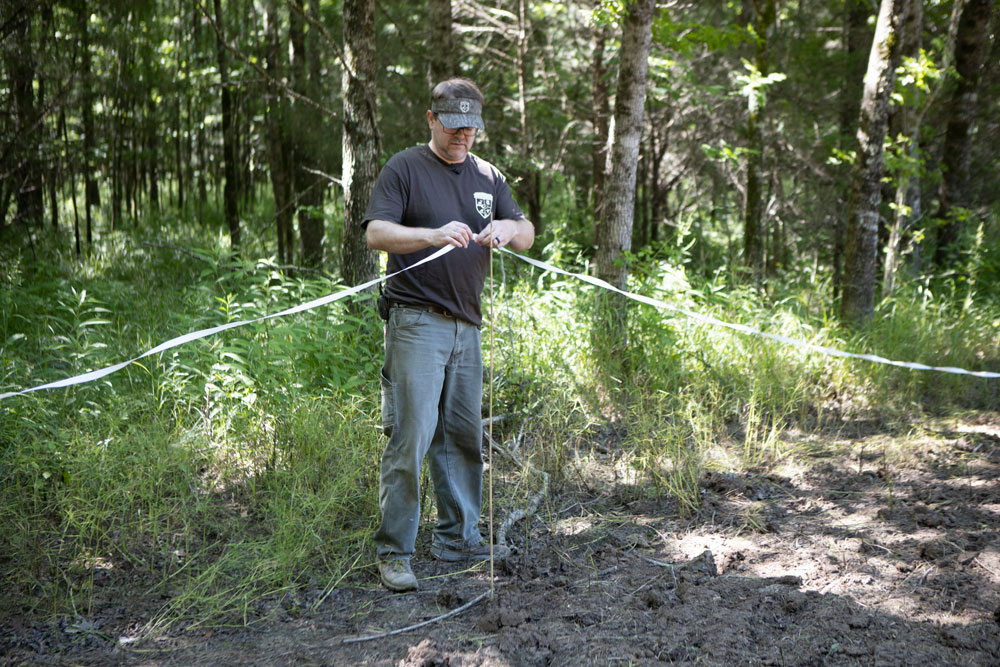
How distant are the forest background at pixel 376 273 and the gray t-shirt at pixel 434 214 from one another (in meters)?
0.45

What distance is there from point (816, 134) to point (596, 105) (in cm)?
542

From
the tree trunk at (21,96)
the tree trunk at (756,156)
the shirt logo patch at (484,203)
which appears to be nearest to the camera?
the shirt logo patch at (484,203)

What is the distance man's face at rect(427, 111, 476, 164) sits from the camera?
3.53m

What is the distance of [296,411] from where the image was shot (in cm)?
460

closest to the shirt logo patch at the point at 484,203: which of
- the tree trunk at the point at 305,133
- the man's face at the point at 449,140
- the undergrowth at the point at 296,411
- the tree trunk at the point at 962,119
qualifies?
the man's face at the point at 449,140

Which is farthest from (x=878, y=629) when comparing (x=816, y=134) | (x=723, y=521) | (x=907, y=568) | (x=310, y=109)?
(x=816, y=134)

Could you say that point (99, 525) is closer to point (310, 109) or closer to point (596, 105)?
point (310, 109)

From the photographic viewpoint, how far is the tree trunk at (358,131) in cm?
618

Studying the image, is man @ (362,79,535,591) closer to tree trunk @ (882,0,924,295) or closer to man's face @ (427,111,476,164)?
man's face @ (427,111,476,164)

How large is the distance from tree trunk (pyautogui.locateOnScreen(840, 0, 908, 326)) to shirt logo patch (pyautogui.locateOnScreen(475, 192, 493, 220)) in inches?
199

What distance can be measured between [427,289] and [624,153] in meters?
3.69

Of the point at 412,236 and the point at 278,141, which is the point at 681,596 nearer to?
the point at 412,236

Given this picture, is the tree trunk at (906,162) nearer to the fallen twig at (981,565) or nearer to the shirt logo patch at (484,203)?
the fallen twig at (981,565)

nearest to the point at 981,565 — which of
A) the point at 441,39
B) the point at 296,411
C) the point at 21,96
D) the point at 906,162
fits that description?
the point at 296,411
